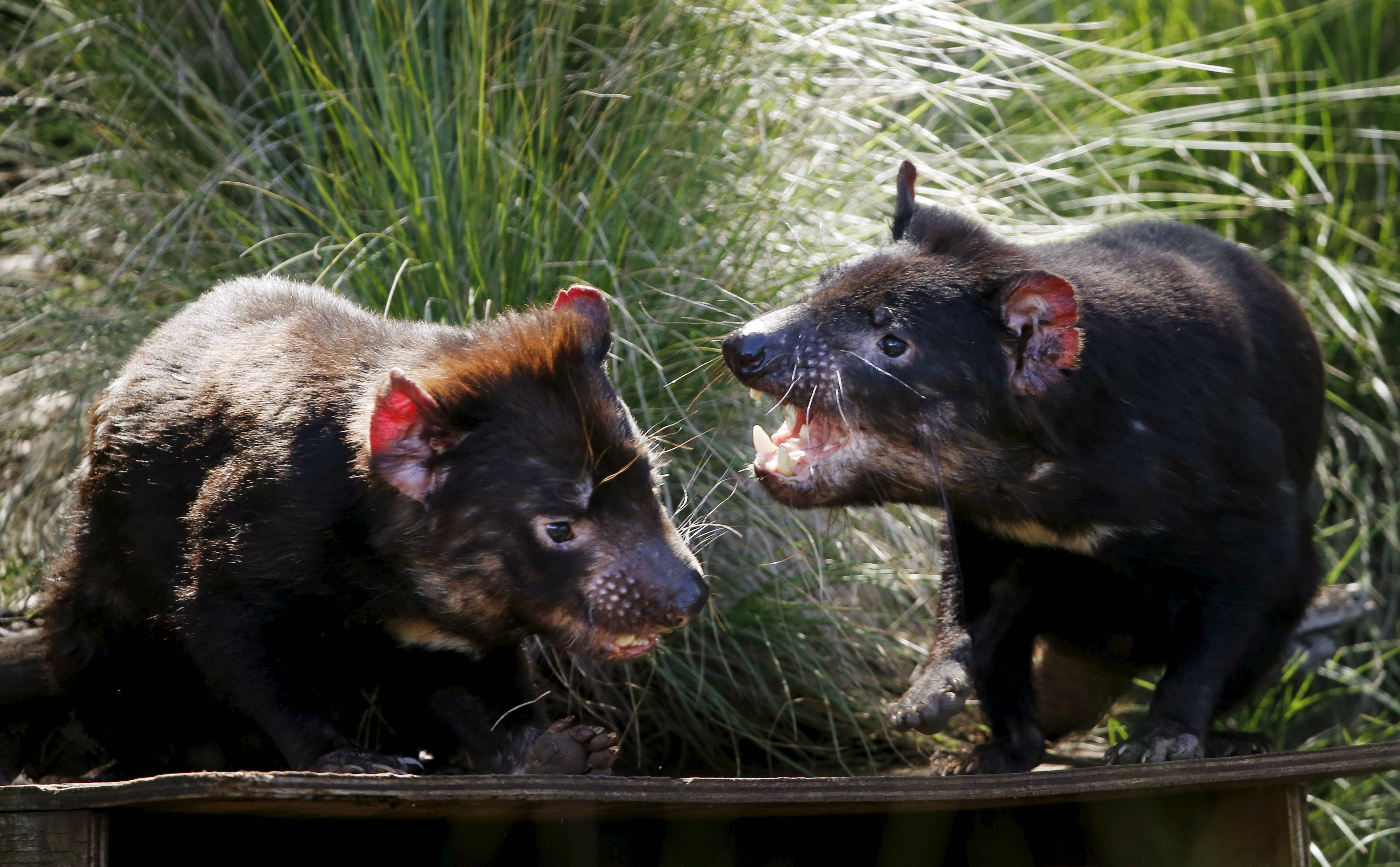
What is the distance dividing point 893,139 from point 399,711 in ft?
8.31

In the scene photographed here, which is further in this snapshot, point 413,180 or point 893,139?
point 893,139

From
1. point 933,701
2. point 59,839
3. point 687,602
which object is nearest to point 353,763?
point 59,839

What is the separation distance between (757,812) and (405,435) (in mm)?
886

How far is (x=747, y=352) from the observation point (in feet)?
8.71

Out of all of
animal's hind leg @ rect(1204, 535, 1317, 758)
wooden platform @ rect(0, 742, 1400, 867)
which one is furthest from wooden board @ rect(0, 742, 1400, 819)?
animal's hind leg @ rect(1204, 535, 1317, 758)

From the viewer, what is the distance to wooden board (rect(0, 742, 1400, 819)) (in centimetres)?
192

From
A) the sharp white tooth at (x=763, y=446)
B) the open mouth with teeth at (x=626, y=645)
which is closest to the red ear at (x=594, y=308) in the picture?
the sharp white tooth at (x=763, y=446)

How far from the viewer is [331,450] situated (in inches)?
96.3

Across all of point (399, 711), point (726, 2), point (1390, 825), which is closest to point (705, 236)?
point (726, 2)

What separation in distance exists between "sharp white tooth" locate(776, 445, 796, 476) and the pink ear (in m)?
0.66

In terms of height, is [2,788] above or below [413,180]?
below

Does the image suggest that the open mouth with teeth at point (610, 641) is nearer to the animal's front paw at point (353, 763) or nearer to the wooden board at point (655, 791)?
the wooden board at point (655, 791)

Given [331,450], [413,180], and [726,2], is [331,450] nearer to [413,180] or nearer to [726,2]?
[413,180]

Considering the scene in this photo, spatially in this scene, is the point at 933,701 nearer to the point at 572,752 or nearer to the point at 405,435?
the point at 572,752
